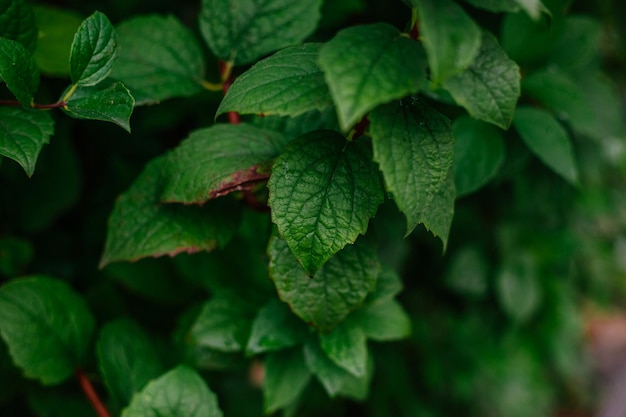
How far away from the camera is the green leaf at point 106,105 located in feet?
2.57

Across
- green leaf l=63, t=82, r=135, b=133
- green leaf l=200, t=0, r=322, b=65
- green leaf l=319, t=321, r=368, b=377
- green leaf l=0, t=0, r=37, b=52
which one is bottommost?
green leaf l=319, t=321, r=368, b=377

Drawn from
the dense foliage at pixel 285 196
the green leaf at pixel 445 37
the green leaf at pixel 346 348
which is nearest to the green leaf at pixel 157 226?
the dense foliage at pixel 285 196

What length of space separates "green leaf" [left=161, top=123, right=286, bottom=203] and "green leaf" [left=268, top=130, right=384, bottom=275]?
99 millimetres

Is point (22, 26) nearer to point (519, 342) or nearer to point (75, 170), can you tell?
point (75, 170)

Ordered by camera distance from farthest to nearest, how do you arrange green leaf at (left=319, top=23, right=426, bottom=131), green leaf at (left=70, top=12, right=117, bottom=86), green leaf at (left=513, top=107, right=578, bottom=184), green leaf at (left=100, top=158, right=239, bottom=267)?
green leaf at (left=513, top=107, right=578, bottom=184) → green leaf at (left=100, top=158, right=239, bottom=267) → green leaf at (left=70, top=12, right=117, bottom=86) → green leaf at (left=319, top=23, right=426, bottom=131)

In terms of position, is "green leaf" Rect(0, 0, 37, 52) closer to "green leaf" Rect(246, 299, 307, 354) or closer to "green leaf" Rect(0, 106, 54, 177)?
"green leaf" Rect(0, 106, 54, 177)

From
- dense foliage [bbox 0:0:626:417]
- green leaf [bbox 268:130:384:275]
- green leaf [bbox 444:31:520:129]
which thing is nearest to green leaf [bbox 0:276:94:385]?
dense foliage [bbox 0:0:626:417]

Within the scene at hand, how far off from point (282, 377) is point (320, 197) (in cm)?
46

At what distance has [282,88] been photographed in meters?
0.74

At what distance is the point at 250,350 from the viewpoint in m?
1.02

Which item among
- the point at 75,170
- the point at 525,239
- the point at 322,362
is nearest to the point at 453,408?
the point at 525,239

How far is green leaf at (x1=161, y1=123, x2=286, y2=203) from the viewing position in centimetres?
86

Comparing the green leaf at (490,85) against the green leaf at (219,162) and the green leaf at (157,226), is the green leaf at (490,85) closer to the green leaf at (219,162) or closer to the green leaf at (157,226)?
the green leaf at (219,162)

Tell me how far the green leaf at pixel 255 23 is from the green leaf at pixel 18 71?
333 millimetres
